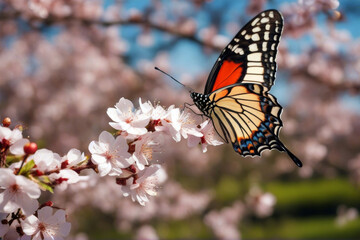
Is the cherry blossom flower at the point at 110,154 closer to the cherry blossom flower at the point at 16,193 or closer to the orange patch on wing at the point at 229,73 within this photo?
the cherry blossom flower at the point at 16,193

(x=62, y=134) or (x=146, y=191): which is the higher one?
(x=146, y=191)

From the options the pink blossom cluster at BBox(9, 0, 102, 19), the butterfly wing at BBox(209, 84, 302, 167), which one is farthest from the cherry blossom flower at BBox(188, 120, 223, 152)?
the pink blossom cluster at BBox(9, 0, 102, 19)

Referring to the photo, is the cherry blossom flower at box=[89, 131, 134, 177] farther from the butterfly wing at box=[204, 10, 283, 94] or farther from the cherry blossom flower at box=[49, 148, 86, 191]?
the butterfly wing at box=[204, 10, 283, 94]

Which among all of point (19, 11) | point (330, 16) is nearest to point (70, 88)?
point (19, 11)

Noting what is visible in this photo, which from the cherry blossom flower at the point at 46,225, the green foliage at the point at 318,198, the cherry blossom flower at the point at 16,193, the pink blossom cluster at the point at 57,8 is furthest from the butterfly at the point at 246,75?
the green foliage at the point at 318,198

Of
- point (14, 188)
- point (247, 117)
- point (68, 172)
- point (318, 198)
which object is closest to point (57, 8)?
point (247, 117)

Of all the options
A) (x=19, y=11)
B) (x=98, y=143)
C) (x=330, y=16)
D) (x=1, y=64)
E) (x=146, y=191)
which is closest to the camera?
(x=98, y=143)

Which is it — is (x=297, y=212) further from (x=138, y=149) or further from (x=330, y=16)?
(x=138, y=149)
